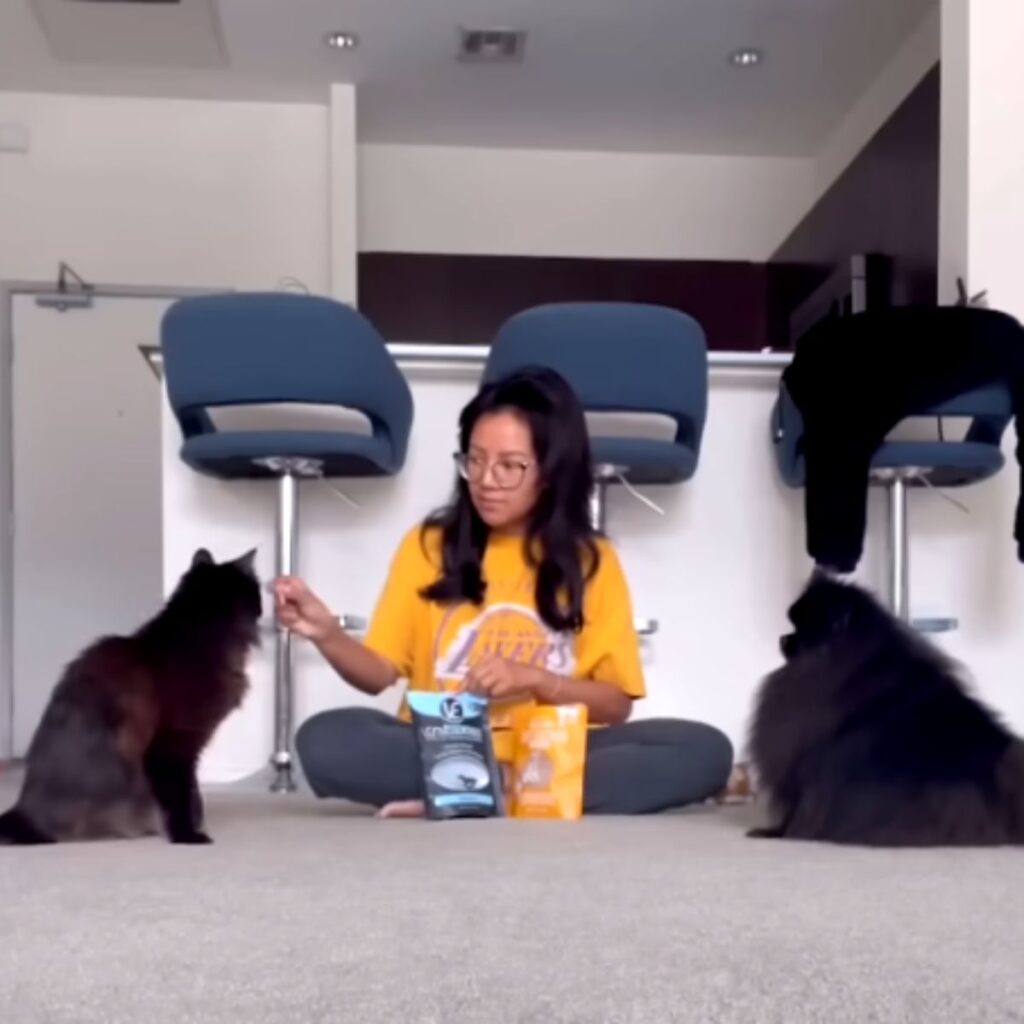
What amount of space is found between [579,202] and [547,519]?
4.04m

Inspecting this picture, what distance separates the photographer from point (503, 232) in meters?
5.87

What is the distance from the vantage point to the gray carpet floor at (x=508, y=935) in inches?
35.7

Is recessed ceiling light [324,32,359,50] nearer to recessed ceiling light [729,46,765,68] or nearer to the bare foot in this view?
recessed ceiling light [729,46,765,68]

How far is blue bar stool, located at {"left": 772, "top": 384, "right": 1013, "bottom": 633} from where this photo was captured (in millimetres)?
2592

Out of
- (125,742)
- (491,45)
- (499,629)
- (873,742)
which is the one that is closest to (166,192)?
(491,45)

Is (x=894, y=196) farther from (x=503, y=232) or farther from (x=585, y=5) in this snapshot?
(x=503, y=232)

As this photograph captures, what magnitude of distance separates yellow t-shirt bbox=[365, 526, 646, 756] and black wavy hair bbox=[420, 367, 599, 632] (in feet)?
0.07

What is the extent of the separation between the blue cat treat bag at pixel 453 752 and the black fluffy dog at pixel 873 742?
404 mm

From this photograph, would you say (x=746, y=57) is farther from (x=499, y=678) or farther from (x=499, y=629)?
(x=499, y=678)

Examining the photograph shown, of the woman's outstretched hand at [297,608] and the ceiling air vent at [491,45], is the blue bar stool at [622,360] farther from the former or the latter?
the ceiling air vent at [491,45]

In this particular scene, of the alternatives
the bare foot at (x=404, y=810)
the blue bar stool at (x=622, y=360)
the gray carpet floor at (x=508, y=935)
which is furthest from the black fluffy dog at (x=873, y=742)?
the blue bar stool at (x=622, y=360)

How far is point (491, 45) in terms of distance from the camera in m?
4.93

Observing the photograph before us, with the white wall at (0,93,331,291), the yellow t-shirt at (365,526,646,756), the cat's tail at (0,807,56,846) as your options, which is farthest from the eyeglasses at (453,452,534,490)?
the white wall at (0,93,331,291)


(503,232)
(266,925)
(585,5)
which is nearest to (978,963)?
(266,925)
